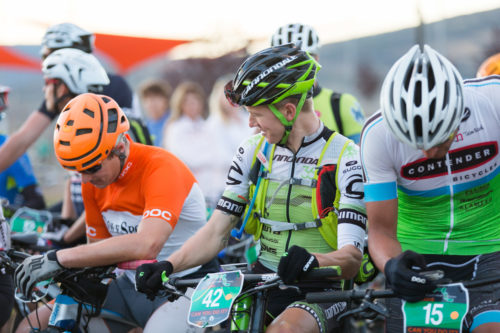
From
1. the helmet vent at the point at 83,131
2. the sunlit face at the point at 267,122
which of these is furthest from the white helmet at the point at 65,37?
the sunlit face at the point at 267,122

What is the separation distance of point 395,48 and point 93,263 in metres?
27.7

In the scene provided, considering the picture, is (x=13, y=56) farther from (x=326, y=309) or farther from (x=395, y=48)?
(x=326, y=309)

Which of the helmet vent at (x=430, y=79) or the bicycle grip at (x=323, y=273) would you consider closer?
the bicycle grip at (x=323, y=273)

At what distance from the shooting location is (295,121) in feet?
13.9

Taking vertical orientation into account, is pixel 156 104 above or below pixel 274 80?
above

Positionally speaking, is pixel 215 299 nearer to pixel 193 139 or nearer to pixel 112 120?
pixel 112 120

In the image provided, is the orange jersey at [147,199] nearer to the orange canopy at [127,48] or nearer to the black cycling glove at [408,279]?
the black cycling glove at [408,279]

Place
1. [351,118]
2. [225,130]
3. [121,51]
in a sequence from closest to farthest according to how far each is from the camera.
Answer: [351,118] < [225,130] < [121,51]

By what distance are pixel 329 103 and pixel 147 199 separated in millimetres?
2761

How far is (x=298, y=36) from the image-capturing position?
7043 mm

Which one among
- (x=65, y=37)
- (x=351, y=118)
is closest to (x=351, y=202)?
(x=351, y=118)

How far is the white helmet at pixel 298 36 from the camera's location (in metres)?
7.03

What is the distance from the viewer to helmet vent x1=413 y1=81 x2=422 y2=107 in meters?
3.42

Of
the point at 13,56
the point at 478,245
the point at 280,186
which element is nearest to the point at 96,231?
the point at 280,186
